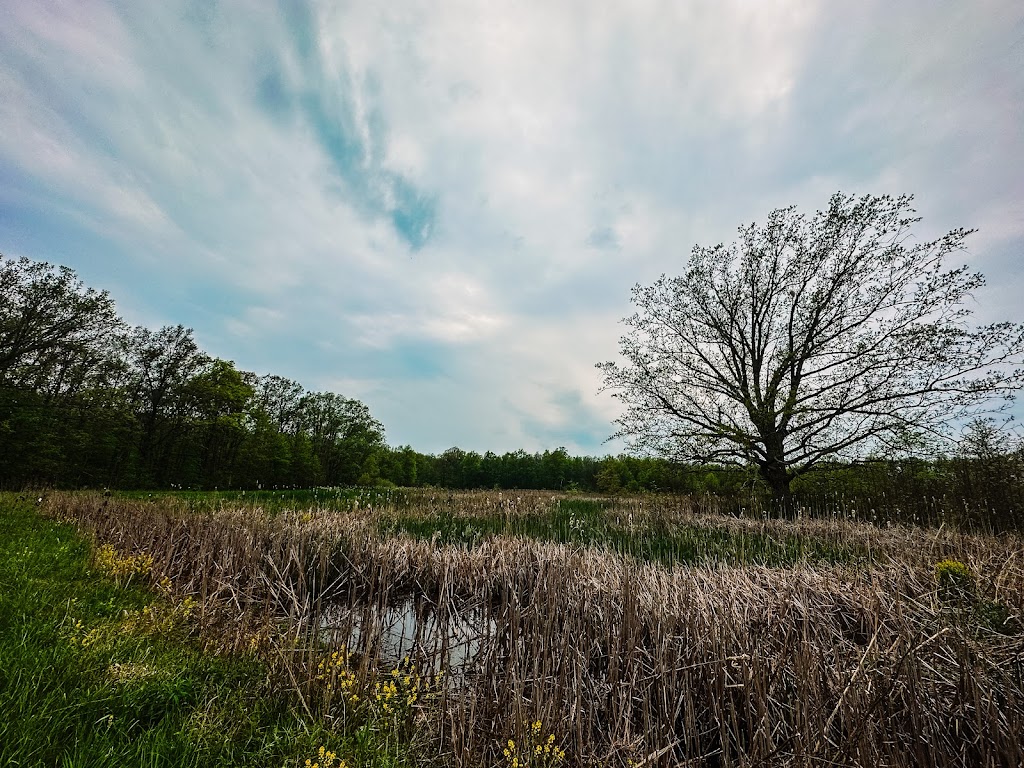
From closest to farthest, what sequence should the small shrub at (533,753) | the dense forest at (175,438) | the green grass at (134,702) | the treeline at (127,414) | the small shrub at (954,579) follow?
the green grass at (134,702) < the small shrub at (533,753) < the small shrub at (954,579) < the dense forest at (175,438) < the treeline at (127,414)

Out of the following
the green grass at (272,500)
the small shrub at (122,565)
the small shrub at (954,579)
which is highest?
the small shrub at (954,579)

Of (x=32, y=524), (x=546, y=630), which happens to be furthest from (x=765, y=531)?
(x=32, y=524)

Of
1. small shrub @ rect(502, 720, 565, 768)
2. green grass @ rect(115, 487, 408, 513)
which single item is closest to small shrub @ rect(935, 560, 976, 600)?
small shrub @ rect(502, 720, 565, 768)

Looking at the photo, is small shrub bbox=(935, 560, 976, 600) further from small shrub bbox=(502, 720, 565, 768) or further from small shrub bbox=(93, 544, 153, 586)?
small shrub bbox=(93, 544, 153, 586)

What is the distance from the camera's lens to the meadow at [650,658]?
2.87 m

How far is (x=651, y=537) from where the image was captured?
912cm

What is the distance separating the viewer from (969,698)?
296 cm

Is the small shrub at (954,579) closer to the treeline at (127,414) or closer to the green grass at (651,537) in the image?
the green grass at (651,537)

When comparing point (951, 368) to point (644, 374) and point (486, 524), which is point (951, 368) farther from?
point (486, 524)

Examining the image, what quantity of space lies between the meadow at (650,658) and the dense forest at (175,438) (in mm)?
8002

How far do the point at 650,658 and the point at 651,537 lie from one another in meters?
5.57

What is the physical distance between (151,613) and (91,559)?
12.7 ft

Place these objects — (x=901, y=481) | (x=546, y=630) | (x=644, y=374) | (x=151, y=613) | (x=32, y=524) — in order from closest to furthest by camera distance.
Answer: (x=546, y=630), (x=151, y=613), (x=32, y=524), (x=901, y=481), (x=644, y=374)

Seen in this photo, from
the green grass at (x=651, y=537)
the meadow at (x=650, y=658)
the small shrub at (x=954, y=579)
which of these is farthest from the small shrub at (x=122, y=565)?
the small shrub at (x=954, y=579)
